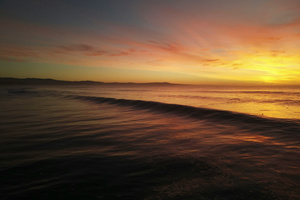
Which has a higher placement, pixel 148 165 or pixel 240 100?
pixel 240 100

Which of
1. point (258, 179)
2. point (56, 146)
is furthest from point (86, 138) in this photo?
point (258, 179)

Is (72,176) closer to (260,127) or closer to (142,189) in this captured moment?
(142,189)

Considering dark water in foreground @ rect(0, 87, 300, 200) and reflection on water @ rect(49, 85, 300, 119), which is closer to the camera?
dark water in foreground @ rect(0, 87, 300, 200)

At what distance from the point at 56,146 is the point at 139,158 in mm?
3185

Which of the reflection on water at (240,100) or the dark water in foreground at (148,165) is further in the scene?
the reflection on water at (240,100)

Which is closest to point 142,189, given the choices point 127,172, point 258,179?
point 127,172

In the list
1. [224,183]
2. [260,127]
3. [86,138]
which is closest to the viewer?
[224,183]

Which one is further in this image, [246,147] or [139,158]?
[246,147]

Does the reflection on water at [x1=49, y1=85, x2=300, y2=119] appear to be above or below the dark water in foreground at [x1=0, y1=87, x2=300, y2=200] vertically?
above

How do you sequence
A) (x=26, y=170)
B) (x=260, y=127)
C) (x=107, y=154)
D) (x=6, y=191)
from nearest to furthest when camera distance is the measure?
(x=6, y=191) → (x=26, y=170) → (x=107, y=154) → (x=260, y=127)

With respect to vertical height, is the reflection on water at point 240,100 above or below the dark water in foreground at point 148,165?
above

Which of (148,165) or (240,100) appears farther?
(240,100)

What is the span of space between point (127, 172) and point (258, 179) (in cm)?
304

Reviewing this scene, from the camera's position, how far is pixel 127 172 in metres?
4.00
